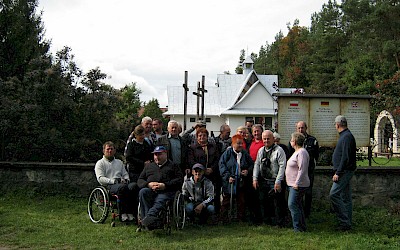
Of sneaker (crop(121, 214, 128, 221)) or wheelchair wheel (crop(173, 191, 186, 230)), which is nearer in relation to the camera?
wheelchair wheel (crop(173, 191, 186, 230))

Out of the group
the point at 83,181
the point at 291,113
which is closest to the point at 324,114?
the point at 291,113

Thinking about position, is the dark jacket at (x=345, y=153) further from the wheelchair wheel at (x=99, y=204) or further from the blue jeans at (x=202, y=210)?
the wheelchair wheel at (x=99, y=204)

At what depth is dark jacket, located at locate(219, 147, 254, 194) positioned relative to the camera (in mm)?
7355

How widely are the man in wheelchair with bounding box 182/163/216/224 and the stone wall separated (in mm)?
2329

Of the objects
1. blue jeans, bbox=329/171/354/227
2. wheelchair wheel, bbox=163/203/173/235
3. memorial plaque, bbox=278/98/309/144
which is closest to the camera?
wheelchair wheel, bbox=163/203/173/235

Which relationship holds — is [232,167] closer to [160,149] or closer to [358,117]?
[160,149]

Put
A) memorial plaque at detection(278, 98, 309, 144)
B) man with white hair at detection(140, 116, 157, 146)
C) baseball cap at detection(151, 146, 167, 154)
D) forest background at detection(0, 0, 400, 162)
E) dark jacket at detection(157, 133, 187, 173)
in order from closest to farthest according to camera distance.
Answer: baseball cap at detection(151, 146, 167, 154)
dark jacket at detection(157, 133, 187, 173)
man with white hair at detection(140, 116, 157, 146)
memorial plaque at detection(278, 98, 309, 144)
forest background at detection(0, 0, 400, 162)

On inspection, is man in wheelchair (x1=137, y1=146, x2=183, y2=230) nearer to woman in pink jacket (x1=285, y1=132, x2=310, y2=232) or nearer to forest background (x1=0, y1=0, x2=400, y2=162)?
woman in pink jacket (x1=285, y1=132, x2=310, y2=232)

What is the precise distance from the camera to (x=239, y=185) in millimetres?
7383

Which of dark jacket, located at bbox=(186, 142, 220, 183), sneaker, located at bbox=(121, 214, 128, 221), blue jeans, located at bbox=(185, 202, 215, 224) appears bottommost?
sneaker, located at bbox=(121, 214, 128, 221)

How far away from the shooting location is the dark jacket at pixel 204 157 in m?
7.50

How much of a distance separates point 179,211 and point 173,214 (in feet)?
0.39

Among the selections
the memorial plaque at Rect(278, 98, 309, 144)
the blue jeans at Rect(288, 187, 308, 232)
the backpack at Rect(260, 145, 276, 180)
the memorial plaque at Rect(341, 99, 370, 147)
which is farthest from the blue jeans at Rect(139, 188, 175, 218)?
the memorial plaque at Rect(341, 99, 370, 147)

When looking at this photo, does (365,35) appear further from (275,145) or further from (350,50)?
(275,145)
